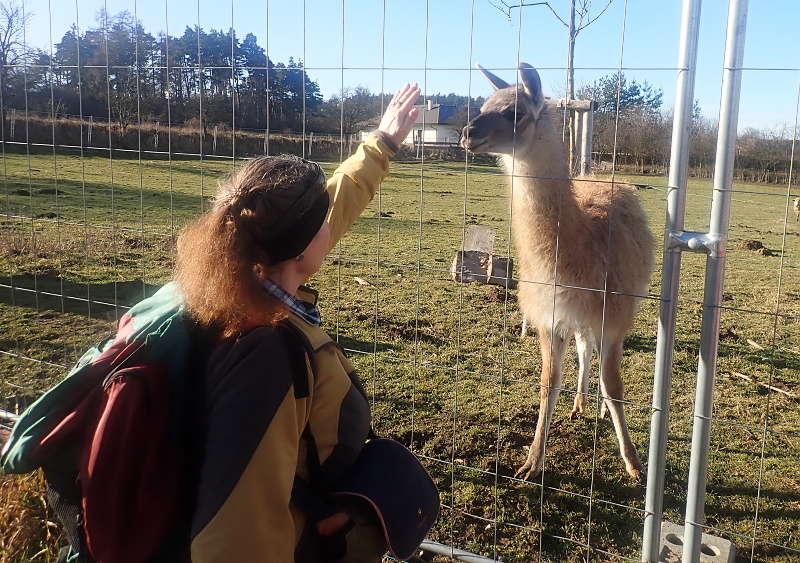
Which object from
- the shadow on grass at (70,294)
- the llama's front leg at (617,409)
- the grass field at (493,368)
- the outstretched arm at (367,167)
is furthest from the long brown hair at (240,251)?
the shadow on grass at (70,294)

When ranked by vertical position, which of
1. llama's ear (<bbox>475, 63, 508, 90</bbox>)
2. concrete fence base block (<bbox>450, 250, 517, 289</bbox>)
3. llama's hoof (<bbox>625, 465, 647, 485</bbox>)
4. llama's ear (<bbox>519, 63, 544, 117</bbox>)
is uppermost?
llama's ear (<bbox>475, 63, 508, 90</bbox>)

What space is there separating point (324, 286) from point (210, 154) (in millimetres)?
4236

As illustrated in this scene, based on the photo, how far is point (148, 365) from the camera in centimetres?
143

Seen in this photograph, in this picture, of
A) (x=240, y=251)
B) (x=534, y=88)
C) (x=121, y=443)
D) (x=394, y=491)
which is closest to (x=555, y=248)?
(x=534, y=88)

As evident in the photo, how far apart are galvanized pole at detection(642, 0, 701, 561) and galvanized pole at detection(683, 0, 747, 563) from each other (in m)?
0.12

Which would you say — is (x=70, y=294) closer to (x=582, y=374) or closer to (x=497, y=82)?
(x=497, y=82)

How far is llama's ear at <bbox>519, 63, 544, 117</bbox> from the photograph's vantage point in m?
3.52

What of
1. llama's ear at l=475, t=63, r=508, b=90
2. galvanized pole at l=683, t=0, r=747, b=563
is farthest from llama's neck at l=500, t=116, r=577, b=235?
galvanized pole at l=683, t=0, r=747, b=563

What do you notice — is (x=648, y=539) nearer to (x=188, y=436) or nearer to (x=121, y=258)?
(x=188, y=436)

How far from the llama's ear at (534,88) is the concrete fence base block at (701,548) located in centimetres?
216

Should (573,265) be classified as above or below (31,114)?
below

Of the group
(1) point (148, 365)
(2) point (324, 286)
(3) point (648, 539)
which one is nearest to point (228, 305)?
(1) point (148, 365)

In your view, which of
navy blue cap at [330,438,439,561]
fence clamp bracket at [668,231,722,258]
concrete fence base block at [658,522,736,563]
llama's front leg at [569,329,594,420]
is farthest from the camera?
llama's front leg at [569,329,594,420]

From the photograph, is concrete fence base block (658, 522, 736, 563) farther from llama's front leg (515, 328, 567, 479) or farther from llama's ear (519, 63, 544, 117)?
llama's ear (519, 63, 544, 117)
